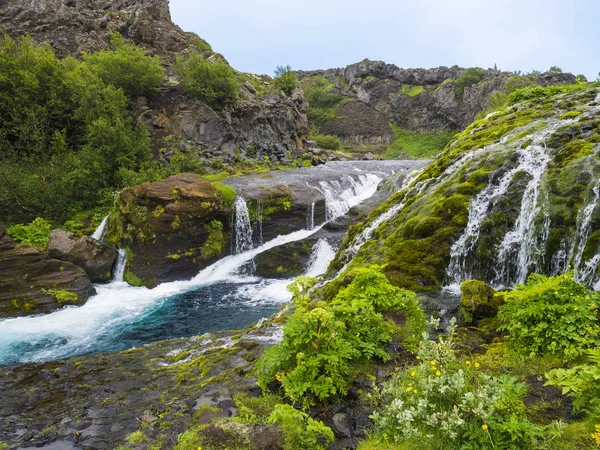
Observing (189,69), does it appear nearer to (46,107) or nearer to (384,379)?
(46,107)

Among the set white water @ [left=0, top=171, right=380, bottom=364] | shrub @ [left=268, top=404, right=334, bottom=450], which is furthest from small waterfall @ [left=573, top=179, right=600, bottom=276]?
white water @ [left=0, top=171, right=380, bottom=364]

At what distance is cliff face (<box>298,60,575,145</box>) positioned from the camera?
72625mm

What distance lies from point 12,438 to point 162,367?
8.50 feet

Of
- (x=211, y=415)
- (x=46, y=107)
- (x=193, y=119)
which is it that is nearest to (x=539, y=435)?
(x=211, y=415)

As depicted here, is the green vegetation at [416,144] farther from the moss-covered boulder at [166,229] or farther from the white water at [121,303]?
the moss-covered boulder at [166,229]

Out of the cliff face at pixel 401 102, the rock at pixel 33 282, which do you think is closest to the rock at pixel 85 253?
the rock at pixel 33 282

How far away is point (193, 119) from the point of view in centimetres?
3291

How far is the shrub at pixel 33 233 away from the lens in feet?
54.2

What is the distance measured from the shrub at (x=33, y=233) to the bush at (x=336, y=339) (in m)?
16.6

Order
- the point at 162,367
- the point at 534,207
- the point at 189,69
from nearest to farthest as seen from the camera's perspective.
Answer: the point at 162,367 < the point at 534,207 < the point at 189,69

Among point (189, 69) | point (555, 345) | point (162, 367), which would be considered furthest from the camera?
point (189, 69)

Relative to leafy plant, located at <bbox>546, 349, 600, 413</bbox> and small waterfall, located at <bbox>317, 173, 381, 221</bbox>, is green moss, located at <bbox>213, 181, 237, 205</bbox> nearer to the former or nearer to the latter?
small waterfall, located at <bbox>317, 173, 381, 221</bbox>

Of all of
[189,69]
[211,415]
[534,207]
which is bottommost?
[211,415]

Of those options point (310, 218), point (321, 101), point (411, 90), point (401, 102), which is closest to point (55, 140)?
point (310, 218)
